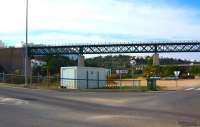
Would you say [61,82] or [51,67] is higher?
[51,67]

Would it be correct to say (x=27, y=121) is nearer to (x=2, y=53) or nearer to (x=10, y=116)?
(x=10, y=116)

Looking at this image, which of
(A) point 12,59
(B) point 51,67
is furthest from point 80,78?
(B) point 51,67

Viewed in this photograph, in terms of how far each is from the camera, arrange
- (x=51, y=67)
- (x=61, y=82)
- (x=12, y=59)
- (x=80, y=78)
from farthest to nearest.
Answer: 1. (x=51, y=67)
2. (x=12, y=59)
3. (x=61, y=82)
4. (x=80, y=78)

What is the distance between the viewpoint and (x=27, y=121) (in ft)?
54.7

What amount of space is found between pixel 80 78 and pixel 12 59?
56619 mm

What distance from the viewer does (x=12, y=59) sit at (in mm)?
107375

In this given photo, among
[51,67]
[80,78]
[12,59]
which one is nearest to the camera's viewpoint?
[80,78]

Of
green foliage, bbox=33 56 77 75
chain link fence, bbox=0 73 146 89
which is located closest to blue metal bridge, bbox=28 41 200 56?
green foliage, bbox=33 56 77 75

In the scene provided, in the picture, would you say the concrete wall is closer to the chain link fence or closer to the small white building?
the chain link fence

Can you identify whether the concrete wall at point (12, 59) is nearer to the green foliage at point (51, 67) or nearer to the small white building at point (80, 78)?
the green foliage at point (51, 67)

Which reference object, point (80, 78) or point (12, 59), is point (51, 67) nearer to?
point (12, 59)

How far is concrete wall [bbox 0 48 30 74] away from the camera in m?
106

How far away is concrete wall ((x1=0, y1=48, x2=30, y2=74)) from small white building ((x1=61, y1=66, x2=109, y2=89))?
51182 millimetres

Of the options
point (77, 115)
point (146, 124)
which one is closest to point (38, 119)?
point (77, 115)
